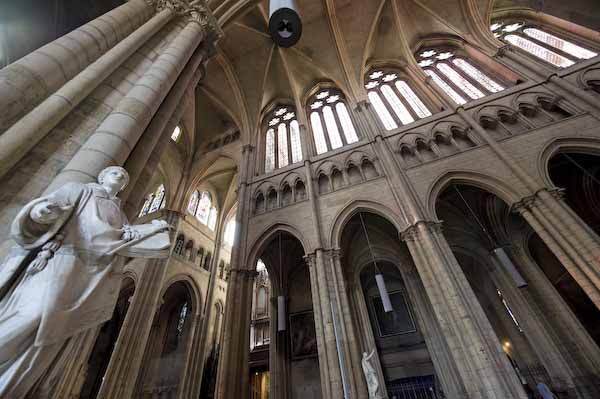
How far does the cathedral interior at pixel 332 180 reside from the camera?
339 centimetres

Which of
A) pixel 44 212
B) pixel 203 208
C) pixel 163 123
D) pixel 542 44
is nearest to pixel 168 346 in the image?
pixel 203 208

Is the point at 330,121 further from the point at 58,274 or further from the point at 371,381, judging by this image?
the point at 58,274

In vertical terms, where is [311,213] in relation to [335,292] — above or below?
above

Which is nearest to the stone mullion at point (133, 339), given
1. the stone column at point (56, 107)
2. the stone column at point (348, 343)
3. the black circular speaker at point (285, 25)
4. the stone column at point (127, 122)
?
the stone column at point (348, 343)

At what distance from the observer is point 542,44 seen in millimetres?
9891

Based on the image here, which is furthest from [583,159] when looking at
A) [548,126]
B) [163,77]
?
[163,77]

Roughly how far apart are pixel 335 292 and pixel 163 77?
620cm

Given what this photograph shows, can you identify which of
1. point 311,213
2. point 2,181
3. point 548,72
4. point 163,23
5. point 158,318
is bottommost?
point 2,181

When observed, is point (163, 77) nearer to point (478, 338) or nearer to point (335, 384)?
point (335, 384)

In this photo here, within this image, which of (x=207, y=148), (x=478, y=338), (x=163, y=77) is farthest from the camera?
(x=207, y=148)

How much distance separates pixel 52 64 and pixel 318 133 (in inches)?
377

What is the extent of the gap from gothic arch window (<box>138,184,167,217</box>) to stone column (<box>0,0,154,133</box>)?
452 inches

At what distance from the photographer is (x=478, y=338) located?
5.07 m

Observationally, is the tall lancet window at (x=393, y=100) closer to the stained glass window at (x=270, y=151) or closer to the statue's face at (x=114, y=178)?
the stained glass window at (x=270, y=151)
